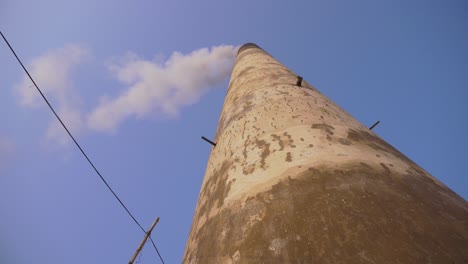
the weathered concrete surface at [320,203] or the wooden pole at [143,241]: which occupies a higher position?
the wooden pole at [143,241]

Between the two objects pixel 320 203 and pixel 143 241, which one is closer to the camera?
pixel 320 203

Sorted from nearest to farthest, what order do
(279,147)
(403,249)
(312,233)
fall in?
(403,249)
(312,233)
(279,147)

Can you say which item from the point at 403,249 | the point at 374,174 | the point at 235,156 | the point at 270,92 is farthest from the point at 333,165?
the point at 270,92

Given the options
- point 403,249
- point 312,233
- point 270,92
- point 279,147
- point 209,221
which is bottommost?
point 403,249

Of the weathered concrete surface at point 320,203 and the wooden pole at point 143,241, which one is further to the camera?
the wooden pole at point 143,241

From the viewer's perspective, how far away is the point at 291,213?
1.05 m

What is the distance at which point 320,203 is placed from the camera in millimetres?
1053

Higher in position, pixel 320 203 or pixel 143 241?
pixel 143 241

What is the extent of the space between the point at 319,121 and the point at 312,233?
84 cm

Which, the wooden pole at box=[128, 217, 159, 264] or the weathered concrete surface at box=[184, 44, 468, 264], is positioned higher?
the wooden pole at box=[128, 217, 159, 264]

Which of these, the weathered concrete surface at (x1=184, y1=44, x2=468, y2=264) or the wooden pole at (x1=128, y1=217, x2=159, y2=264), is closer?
the weathered concrete surface at (x1=184, y1=44, x2=468, y2=264)

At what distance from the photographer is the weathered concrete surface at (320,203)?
88 centimetres

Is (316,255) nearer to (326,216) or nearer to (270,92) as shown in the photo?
(326,216)

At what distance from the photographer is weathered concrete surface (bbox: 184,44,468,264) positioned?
0.88m
